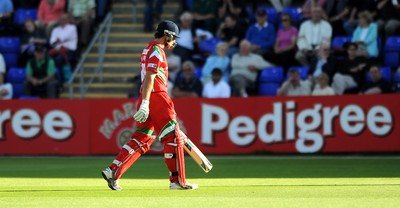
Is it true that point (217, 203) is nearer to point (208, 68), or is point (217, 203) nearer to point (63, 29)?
point (208, 68)

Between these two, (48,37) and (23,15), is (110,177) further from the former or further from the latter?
(23,15)

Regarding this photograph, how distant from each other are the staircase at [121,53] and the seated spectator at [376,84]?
20.0ft

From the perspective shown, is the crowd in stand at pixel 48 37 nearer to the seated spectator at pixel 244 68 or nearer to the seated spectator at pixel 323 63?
the seated spectator at pixel 244 68

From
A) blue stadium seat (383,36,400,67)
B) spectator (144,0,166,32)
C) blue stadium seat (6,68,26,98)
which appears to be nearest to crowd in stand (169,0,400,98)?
blue stadium seat (383,36,400,67)

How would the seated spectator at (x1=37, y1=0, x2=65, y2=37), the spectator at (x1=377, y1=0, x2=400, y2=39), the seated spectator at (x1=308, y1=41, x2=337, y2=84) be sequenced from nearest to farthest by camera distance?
1. the seated spectator at (x1=308, y1=41, x2=337, y2=84)
2. the spectator at (x1=377, y1=0, x2=400, y2=39)
3. the seated spectator at (x1=37, y1=0, x2=65, y2=37)

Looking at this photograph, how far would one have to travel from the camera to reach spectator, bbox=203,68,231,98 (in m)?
23.1

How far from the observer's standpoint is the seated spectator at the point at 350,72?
2250 centimetres

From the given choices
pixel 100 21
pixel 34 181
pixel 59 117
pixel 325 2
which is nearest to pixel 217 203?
pixel 34 181

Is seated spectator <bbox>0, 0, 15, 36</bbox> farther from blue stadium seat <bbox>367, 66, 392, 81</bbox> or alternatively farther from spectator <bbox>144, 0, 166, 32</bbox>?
blue stadium seat <bbox>367, 66, 392, 81</bbox>

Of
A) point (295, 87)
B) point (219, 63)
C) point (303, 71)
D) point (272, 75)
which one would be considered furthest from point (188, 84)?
point (303, 71)

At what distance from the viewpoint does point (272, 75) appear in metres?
23.6

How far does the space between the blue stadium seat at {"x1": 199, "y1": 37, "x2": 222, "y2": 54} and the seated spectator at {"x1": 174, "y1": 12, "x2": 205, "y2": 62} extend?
0.42ft

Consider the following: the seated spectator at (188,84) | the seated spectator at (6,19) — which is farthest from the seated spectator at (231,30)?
the seated spectator at (6,19)

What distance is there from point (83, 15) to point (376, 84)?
850 centimetres
